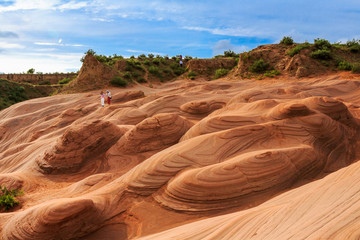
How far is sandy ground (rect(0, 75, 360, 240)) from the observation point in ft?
10.9

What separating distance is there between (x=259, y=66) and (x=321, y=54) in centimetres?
527

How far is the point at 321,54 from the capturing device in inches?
877

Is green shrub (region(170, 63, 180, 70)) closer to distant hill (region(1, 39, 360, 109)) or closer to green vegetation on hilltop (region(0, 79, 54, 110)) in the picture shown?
distant hill (region(1, 39, 360, 109))

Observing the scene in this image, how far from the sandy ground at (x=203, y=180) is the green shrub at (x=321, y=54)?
49.5ft

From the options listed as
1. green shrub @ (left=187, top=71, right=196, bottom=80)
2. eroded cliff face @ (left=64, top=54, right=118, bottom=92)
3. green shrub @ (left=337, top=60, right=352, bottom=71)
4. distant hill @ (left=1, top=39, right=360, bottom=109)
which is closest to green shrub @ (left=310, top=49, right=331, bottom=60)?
distant hill @ (left=1, top=39, right=360, bottom=109)

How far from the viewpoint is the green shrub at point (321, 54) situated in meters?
22.2

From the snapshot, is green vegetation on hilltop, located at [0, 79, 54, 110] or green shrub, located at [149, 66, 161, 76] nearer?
green vegetation on hilltop, located at [0, 79, 54, 110]

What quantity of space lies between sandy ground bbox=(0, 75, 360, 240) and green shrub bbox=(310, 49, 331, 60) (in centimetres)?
1509

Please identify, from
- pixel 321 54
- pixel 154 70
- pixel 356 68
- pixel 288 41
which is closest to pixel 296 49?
pixel 321 54

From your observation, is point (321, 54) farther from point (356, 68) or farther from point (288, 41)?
point (288, 41)

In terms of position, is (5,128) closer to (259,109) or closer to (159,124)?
(159,124)

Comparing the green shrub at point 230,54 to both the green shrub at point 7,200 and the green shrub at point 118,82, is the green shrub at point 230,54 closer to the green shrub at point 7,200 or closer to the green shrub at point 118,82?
the green shrub at point 118,82

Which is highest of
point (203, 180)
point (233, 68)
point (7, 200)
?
point (233, 68)

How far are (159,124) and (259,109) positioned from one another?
3.47 metres
